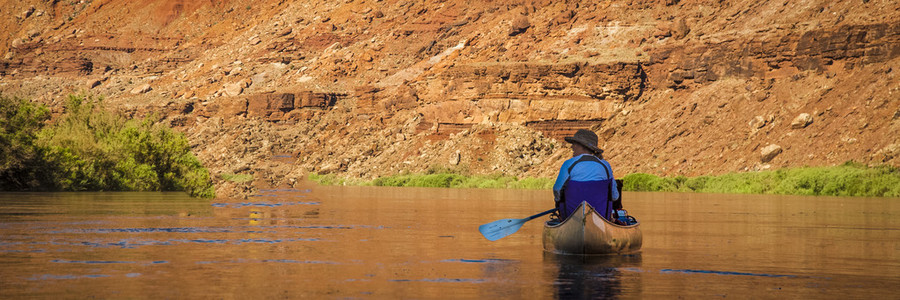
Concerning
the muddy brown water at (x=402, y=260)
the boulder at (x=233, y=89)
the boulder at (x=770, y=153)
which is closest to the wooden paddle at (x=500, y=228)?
the muddy brown water at (x=402, y=260)

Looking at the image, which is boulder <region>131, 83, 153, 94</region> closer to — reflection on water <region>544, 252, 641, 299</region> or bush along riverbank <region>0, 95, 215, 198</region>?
bush along riverbank <region>0, 95, 215, 198</region>

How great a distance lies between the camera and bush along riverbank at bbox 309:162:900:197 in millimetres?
55688

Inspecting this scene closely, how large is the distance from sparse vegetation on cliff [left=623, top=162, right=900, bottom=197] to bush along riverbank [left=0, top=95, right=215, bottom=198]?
32.2 meters

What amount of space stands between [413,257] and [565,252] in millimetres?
2418

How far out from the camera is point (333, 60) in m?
135

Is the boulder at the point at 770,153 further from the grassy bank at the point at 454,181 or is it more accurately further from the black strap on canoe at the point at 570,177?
the black strap on canoe at the point at 570,177

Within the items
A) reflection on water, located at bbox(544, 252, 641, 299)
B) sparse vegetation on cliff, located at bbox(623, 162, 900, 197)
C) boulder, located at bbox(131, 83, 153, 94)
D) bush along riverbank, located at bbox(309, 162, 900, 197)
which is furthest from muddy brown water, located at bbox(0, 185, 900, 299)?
boulder, located at bbox(131, 83, 153, 94)

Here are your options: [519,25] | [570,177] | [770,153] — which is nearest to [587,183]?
[570,177]

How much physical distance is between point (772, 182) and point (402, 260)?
166 feet

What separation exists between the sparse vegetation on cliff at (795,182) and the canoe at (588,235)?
40.3 meters

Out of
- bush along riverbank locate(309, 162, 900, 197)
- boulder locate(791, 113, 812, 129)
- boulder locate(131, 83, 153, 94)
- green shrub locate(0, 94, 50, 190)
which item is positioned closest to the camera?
green shrub locate(0, 94, 50, 190)

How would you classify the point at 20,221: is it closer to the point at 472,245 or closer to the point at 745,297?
the point at 472,245

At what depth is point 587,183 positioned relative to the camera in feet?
55.0

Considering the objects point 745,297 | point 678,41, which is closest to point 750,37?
point 678,41
